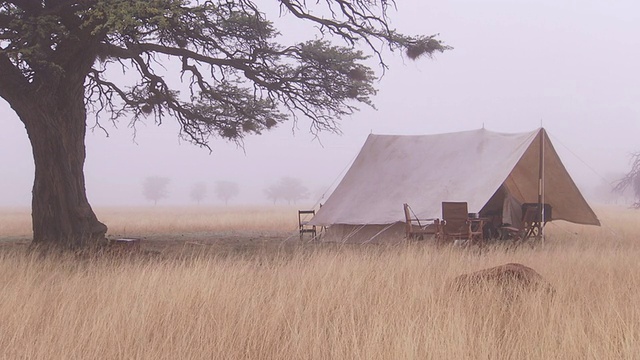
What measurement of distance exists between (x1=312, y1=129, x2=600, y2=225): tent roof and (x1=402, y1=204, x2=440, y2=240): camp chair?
17cm

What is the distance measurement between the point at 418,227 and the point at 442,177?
1.12 meters

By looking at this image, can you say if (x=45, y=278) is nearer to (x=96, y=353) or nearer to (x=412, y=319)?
(x=96, y=353)

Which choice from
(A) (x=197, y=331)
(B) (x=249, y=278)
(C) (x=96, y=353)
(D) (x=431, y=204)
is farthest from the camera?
(D) (x=431, y=204)

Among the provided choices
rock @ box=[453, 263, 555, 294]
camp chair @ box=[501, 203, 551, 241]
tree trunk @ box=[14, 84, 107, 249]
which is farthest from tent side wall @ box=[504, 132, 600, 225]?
tree trunk @ box=[14, 84, 107, 249]

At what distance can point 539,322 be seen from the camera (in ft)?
13.2

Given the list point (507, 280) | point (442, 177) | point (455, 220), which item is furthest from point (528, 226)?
point (507, 280)

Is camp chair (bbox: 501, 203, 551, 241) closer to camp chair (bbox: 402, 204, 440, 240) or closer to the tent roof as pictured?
the tent roof

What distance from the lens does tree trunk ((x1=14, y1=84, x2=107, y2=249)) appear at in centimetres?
978

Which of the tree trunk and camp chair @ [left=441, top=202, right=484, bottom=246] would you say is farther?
the tree trunk

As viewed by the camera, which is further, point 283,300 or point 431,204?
point 431,204

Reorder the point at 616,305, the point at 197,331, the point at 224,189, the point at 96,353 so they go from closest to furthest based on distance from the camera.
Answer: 1. the point at 96,353
2. the point at 197,331
3. the point at 616,305
4. the point at 224,189

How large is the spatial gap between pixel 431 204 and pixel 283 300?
6.97 meters

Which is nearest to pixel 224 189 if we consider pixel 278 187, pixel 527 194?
pixel 278 187

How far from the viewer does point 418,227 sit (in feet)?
36.4
